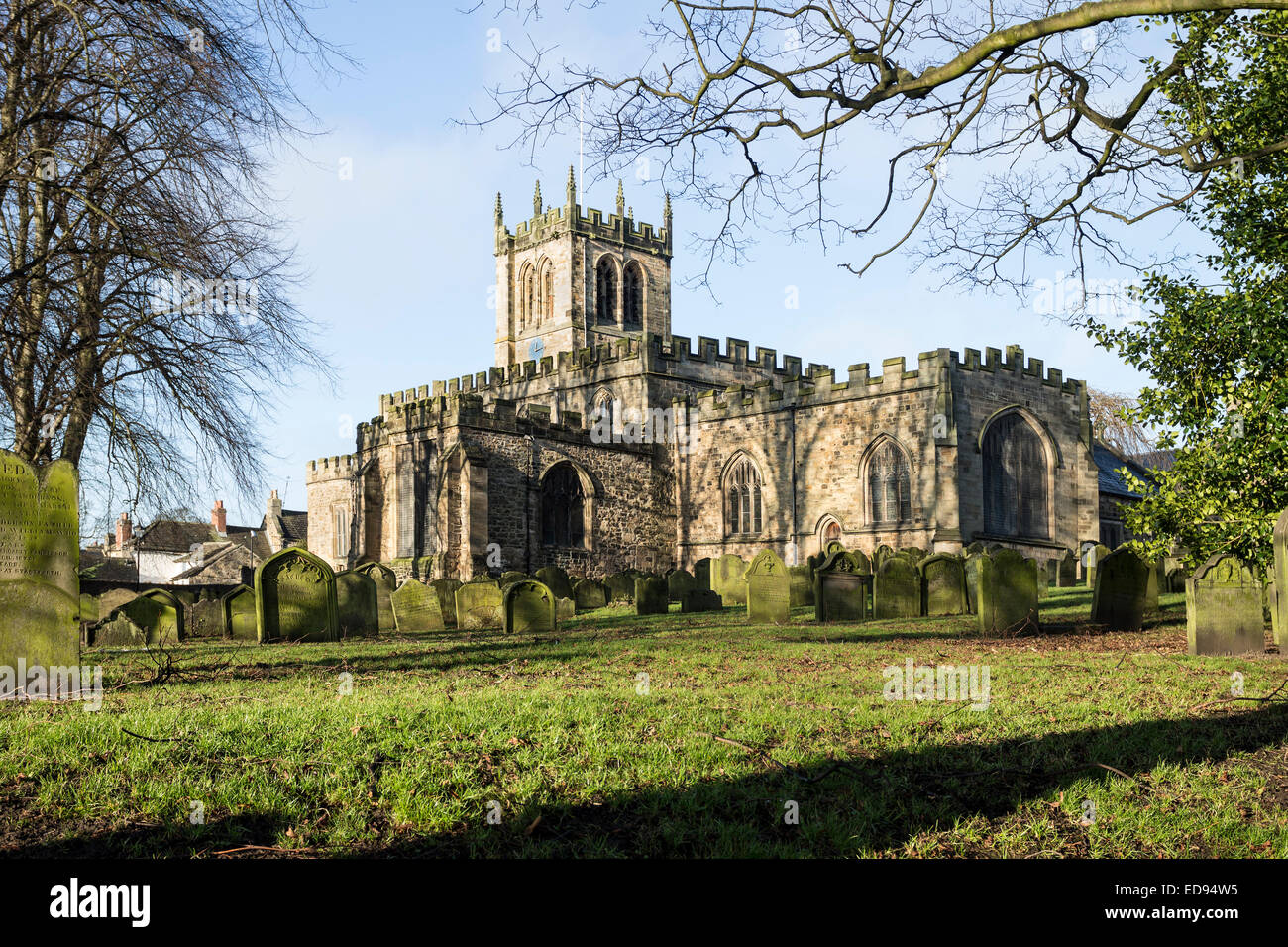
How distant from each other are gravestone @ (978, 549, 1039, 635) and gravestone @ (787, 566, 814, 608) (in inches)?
235

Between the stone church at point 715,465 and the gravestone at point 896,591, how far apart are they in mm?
11983

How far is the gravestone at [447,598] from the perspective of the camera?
55.9 feet

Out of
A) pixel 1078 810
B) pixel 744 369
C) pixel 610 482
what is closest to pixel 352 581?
pixel 1078 810

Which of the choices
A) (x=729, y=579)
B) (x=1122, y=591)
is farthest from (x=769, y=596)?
(x=729, y=579)

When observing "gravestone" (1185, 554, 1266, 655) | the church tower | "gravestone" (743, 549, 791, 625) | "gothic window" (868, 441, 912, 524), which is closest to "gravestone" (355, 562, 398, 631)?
"gravestone" (743, 549, 791, 625)

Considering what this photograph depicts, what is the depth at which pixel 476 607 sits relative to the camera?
16.2 m

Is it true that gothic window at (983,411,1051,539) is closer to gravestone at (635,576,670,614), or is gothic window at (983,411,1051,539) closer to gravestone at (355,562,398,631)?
gravestone at (635,576,670,614)

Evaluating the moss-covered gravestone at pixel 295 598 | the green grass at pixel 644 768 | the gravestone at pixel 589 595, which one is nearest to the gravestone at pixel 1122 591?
the green grass at pixel 644 768

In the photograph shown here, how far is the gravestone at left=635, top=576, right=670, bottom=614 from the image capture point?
19.1m

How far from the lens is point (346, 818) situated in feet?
14.7

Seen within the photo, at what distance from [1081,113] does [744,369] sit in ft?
96.5

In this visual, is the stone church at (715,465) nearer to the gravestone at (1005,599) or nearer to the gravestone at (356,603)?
the gravestone at (356,603)

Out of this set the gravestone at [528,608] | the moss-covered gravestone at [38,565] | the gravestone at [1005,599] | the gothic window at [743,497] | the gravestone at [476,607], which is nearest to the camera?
the moss-covered gravestone at [38,565]
